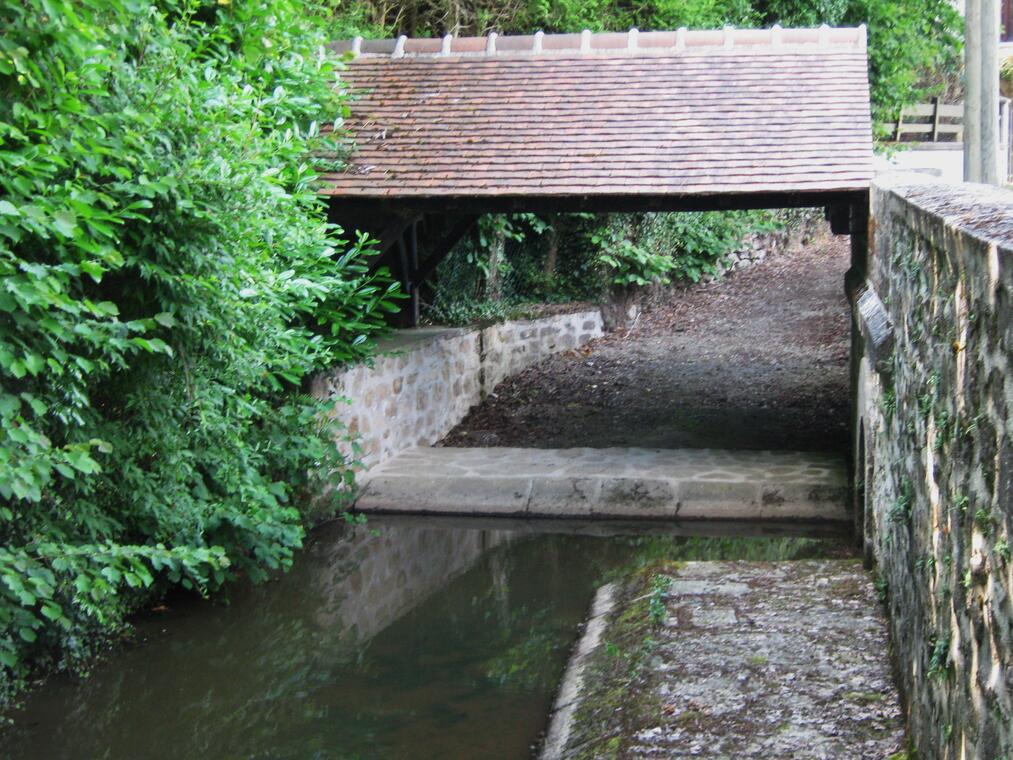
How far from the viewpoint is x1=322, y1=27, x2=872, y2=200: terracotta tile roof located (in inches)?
316

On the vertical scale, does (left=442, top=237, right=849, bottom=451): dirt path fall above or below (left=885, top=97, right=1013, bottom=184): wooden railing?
below

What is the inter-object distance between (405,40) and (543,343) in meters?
4.32

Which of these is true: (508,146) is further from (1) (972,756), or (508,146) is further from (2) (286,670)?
(1) (972,756)

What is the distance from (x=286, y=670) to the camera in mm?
5316

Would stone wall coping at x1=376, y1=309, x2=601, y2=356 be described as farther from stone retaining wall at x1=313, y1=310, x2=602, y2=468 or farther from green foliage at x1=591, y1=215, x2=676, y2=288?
green foliage at x1=591, y1=215, x2=676, y2=288

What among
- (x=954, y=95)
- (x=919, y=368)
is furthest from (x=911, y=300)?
(x=954, y=95)

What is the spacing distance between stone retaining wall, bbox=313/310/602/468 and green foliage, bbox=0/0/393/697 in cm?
164

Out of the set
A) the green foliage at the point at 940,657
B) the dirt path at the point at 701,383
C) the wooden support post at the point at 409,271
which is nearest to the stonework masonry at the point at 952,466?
the green foliage at the point at 940,657

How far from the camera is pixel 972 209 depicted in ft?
8.80

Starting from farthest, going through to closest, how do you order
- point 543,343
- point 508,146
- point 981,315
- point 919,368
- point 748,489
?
point 543,343 < point 508,146 < point 748,489 < point 919,368 < point 981,315

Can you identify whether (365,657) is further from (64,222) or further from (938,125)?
(938,125)

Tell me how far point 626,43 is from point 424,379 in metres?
3.50

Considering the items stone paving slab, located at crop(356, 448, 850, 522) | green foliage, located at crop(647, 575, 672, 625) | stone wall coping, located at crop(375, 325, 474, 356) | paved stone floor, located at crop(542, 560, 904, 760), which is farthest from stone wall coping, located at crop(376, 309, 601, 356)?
paved stone floor, located at crop(542, 560, 904, 760)

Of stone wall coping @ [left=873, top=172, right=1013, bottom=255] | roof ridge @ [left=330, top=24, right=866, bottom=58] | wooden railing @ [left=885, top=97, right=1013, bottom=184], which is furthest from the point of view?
wooden railing @ [left=885, top=97, right=1013, bottom=184]
